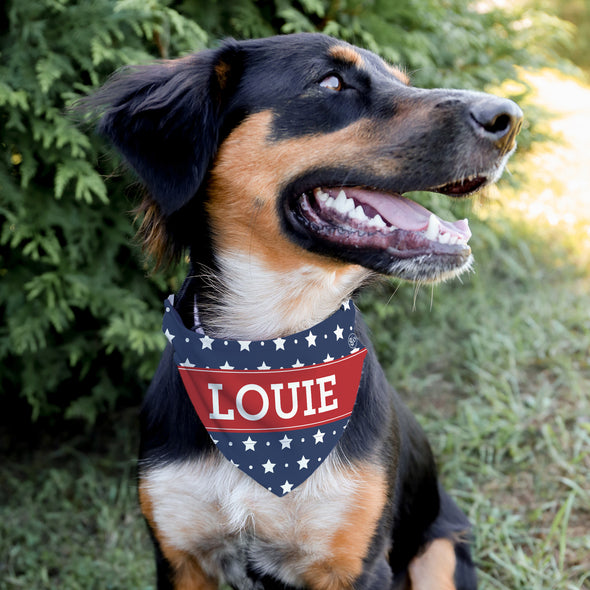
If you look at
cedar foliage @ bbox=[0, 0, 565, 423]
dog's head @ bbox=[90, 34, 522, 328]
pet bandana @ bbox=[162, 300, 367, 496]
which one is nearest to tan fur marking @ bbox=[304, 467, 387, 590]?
pet bandana @ bbox=[162, 300, 367, 496]

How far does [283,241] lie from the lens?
237 cm

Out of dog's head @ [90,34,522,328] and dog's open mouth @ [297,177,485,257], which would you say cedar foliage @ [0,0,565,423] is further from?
dog's open mouth @ [297,177,485,257]

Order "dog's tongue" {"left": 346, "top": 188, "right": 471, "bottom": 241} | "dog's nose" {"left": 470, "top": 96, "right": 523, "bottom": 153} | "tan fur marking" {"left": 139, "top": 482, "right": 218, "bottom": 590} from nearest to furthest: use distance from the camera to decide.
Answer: "dog's nose" {"left": 470, "top": 96, "right": 523, "bottom": 153}
"dog's tongue" {"left": 346, "top": 188, "right": 471, "bottom": 241}
"tan fur marking" {"left": 139, "top": 482, "right": 218, "bottom": 590}

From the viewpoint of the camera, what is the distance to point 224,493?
94.7 inches

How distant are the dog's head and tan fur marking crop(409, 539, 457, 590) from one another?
4.41 ft

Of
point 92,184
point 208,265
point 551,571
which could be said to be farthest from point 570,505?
point 92,184

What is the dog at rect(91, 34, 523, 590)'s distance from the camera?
2264 mm

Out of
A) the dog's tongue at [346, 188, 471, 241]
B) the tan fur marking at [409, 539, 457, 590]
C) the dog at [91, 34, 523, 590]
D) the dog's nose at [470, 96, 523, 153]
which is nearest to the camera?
the dog's nose at [470, 96, 523, 153]

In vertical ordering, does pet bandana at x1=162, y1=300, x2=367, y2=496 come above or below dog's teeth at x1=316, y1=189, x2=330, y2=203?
below

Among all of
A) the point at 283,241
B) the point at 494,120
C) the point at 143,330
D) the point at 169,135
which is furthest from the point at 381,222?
the point at 143,330

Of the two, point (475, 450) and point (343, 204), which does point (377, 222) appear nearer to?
point (343, 204)

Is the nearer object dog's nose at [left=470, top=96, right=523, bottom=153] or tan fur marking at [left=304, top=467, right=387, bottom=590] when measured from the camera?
dog's nose at [left=470, top=96, right=523, bottom=153]

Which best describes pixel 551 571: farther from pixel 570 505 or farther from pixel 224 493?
pixel 224 493

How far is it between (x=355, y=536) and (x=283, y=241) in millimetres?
1058
